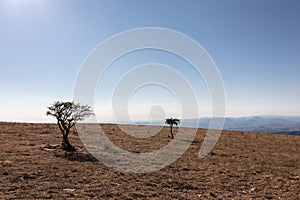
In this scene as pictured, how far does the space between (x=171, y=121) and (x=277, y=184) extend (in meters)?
27.3

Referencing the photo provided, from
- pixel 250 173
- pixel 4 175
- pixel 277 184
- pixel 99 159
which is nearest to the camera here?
pixel 4 175

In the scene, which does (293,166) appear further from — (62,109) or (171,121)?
(62,109)

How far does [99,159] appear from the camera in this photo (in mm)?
23812

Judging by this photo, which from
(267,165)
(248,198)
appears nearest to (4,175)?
(248,198)

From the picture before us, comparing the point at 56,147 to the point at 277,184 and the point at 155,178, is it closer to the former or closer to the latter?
the point at 155,178

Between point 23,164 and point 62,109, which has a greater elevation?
point 62,109

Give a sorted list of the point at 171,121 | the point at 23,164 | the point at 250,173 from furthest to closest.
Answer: the point at 171,121
the point at 250,173
the point at 23,164

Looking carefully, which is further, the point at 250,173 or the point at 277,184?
the point at 250,173

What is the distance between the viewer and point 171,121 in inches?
1762

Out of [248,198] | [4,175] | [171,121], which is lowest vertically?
[248,198]

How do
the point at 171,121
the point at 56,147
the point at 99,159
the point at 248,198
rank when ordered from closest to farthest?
the point at 248,198 < the point at 99,159 < the point at 56,147 < the point at 171,121

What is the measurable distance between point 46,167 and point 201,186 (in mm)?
12152

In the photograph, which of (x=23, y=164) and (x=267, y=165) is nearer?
(x=23, y=164)

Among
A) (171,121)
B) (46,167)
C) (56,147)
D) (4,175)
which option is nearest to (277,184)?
(46,167)
